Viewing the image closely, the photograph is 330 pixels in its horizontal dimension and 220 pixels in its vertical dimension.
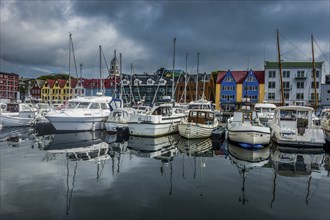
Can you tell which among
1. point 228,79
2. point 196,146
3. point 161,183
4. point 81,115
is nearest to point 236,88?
point 228,79

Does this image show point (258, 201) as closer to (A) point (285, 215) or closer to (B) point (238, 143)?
(A) point (285, 215)

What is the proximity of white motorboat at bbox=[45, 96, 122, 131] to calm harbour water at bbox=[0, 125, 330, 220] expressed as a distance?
31.4ft

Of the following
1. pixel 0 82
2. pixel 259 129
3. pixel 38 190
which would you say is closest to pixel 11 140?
pixel 38 190

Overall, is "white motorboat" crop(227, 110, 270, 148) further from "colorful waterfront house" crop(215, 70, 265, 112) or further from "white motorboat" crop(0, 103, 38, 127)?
"colorful waterfront house" crop(215, 70, 265, 112)

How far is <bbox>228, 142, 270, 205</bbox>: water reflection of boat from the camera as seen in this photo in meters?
16.2

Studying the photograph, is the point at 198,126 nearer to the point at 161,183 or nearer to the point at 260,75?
the point at 161,183

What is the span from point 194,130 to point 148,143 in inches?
191

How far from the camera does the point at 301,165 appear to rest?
17.4 m

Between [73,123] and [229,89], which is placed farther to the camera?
[229,89]

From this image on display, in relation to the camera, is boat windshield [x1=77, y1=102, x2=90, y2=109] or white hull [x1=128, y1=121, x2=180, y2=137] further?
boat windshield [x1=77, y1=102, x2=90, y2=109]

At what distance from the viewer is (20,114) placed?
1543 inches

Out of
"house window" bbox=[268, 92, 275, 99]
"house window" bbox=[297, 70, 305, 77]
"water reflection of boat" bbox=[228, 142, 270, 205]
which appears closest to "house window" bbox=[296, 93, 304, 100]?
"house window" bbox=[297, 70, 305, 77]

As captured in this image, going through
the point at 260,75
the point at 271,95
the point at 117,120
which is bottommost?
the point at 117,120

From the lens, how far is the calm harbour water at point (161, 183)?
9.80 meters
